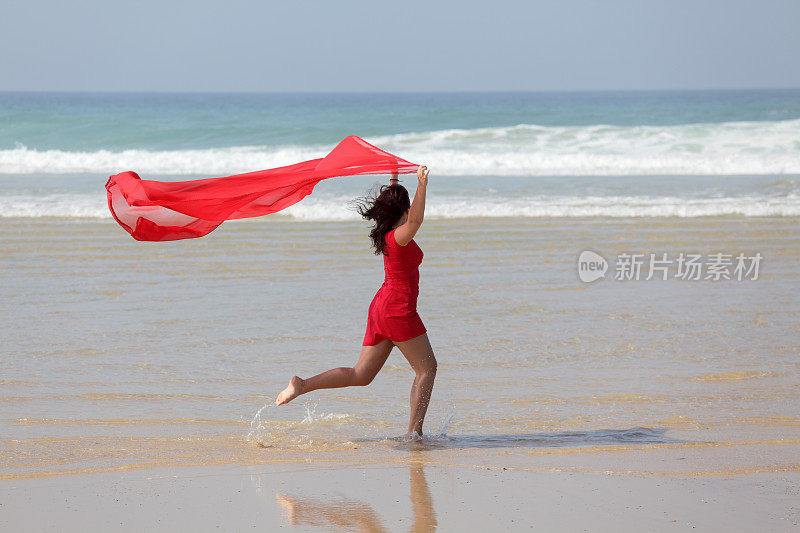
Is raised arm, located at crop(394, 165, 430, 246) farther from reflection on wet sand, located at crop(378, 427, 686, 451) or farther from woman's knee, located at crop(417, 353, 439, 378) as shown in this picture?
reflection on wet sand, located at crop(378, 427, 686, 451)

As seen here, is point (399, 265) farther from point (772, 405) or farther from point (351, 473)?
point (772, 405)

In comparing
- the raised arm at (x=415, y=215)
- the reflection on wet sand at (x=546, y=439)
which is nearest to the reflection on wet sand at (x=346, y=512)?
the reflection on wet sand at (x=546, y=439)

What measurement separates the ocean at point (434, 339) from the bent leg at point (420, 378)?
A: 0.48 feet

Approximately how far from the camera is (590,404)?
590 cm

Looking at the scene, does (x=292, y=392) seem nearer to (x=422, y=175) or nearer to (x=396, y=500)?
(x=396, y=500)

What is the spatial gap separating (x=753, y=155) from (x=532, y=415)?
73.4 ft

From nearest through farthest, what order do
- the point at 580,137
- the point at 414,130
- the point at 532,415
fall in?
the point at 532,415, the point at 580,137, the point at 414,130

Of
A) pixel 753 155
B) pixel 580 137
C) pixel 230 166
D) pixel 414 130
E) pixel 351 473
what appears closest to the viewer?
pixel 351 473

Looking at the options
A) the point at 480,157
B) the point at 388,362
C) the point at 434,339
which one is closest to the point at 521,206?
the point at 434,339

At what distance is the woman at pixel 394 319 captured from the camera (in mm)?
5016

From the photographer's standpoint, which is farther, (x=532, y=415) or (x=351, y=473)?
(x=532, y=415)

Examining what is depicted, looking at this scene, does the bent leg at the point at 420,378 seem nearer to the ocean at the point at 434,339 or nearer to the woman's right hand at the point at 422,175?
the ocean at the point at 434,339

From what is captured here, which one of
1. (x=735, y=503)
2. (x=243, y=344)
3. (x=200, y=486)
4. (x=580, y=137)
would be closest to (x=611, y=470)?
(x=735, y=503)

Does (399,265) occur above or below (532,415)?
above
